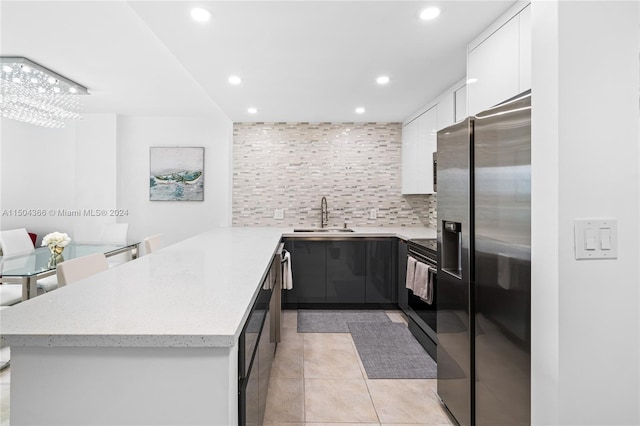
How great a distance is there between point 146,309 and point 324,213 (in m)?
3.42

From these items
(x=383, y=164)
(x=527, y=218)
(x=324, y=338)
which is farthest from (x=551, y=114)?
(x=383, y=164)

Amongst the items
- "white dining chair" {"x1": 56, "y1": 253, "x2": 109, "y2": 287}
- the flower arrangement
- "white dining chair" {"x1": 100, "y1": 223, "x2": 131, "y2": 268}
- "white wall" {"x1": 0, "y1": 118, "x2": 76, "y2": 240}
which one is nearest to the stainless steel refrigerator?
"white dining chair" {"x1": 56, "y1": 253, "x2": 109, "y2": 287}

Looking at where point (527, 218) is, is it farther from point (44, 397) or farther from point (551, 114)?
point (44, 397)

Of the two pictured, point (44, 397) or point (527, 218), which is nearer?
point (44, 397)

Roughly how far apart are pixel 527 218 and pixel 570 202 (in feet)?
0.84

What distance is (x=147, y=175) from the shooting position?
15.7 ft

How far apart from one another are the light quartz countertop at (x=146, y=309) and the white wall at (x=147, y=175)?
3.03 meters

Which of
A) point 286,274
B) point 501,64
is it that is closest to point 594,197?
point 501,64

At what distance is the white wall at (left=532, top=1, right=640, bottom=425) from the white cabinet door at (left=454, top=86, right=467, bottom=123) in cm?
183

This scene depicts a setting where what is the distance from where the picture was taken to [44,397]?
926 mm

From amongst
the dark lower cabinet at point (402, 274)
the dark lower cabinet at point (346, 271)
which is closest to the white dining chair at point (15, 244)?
the dark lower cabinet at point (346, 271)

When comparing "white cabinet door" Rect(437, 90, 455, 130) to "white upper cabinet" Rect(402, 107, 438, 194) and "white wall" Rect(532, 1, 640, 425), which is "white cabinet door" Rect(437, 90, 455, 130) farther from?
"white wall" Rect(532, 1, 640, 425)

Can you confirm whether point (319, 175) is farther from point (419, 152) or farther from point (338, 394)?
point (338, 394)

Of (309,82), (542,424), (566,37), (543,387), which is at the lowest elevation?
(542,424)
